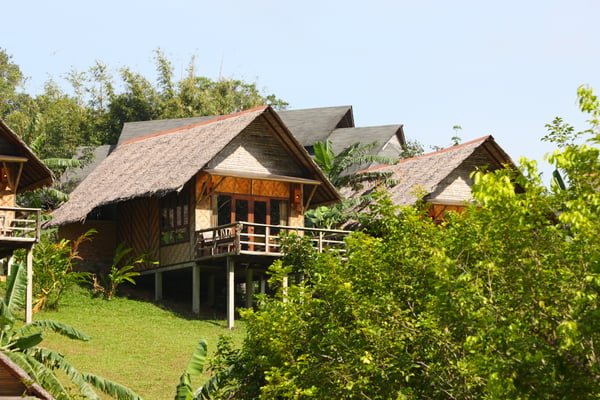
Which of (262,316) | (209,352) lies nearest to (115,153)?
(209,352)

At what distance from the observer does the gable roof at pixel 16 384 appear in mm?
15500

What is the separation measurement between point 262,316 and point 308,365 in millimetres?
1605

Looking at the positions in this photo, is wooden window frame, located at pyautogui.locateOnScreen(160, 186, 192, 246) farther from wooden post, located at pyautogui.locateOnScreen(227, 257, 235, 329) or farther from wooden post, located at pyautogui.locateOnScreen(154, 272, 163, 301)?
wooden post, located at pyautogui.locateOnScreen(227, 257, 235, 329)

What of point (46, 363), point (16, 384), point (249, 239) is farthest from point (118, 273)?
point (16, 384)

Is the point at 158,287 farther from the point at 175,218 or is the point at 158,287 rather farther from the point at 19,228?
the point at 19,228

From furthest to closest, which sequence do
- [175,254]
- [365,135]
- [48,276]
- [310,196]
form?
[365,135]
[310,196]
[175,254]
[48,276]

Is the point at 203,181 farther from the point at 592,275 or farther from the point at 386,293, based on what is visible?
the point at 592,275

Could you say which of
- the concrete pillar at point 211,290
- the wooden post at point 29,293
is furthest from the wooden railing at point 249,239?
the wooden post at point 29,293

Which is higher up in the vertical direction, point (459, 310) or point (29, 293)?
point (459, 310)

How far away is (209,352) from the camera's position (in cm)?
2244

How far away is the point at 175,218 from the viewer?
2925cm

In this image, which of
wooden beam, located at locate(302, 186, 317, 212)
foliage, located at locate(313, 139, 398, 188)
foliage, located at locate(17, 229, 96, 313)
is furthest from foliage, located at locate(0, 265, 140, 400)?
foliage, located at locate(313, 139, 398, 188)

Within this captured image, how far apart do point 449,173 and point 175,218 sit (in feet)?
26.3

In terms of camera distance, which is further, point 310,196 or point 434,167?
point 434,167
